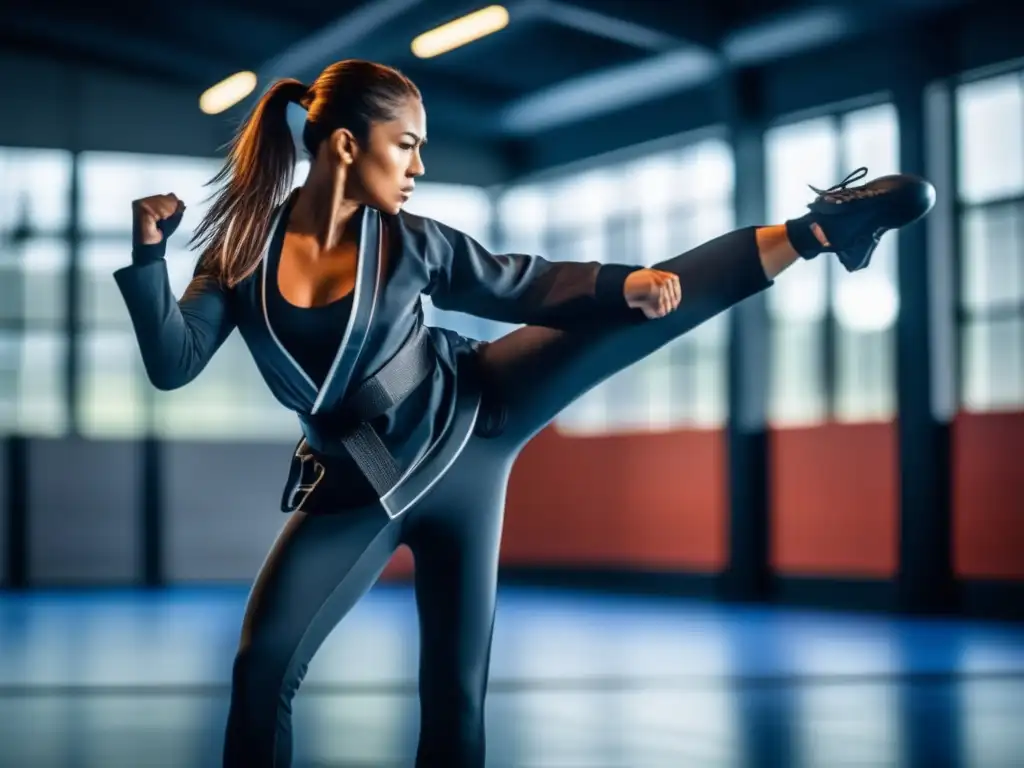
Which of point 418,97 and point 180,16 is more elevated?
point 180,16

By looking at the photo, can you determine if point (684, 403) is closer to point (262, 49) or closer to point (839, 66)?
point (839, 66)

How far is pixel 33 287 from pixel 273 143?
1235 cm

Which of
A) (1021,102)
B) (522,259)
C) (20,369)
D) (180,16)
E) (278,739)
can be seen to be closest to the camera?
(278,739)

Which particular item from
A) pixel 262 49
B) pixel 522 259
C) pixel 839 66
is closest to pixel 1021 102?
pixel 839 66

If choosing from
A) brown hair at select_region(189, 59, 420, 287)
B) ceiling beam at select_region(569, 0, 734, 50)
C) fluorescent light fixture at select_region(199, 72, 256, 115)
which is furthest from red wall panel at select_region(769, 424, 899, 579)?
brown hair at select_region(189, 59, 420, 287)

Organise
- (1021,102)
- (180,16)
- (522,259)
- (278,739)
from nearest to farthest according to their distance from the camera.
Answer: (278,739) → (522,259) → (1021,102) → (180,16)

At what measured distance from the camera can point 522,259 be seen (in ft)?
9.06

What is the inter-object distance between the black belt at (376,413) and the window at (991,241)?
833 cm

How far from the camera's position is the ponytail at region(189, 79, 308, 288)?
259 cm

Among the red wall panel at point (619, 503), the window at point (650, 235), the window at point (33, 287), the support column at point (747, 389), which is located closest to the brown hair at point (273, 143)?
the support column at point (747, 389)

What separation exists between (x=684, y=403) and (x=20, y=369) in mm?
6225

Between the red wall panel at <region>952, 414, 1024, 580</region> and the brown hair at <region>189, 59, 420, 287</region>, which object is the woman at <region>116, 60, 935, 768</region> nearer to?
the brown hair at <region>189, 59, 420, 287</region>

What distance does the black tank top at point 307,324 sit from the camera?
253 centimetres

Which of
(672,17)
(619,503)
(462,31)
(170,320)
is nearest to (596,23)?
(672,17)
